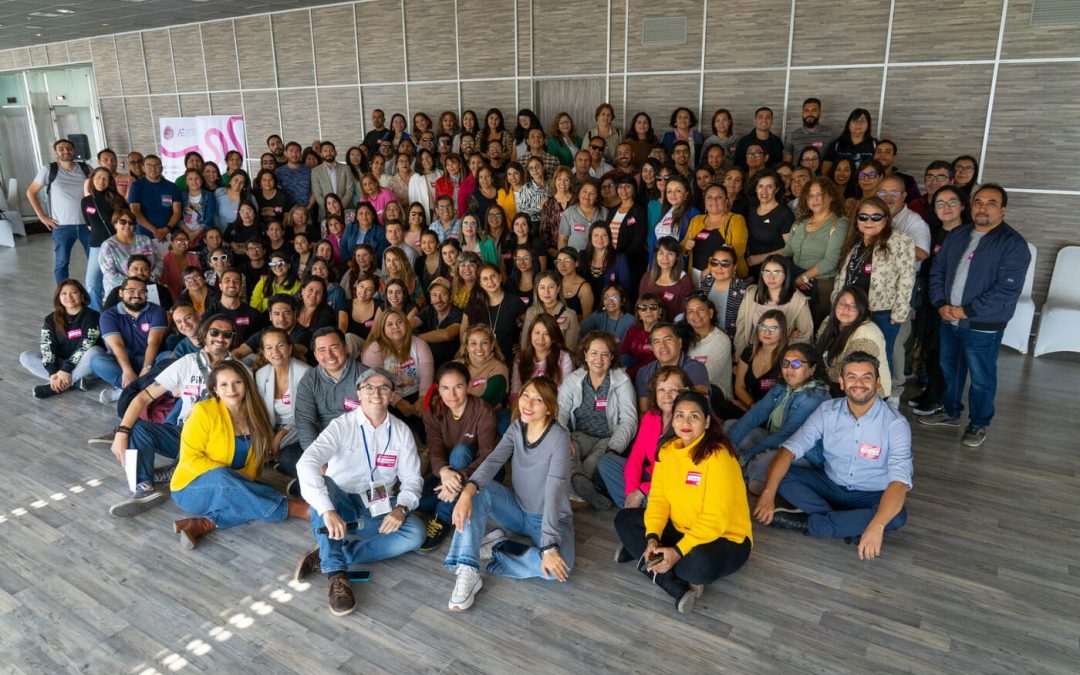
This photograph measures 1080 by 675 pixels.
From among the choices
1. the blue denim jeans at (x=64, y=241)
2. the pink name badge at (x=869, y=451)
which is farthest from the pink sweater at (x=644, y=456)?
the blue denim jeans at (x=64, y=241)

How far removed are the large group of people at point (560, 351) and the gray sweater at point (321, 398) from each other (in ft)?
0.05

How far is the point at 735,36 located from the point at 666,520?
6.53 metres

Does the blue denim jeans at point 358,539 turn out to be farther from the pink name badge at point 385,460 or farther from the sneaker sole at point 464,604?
the sneaker sole at point 464,604

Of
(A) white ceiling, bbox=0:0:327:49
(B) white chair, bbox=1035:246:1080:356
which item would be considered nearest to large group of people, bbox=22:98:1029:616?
(B) white chair, bbox=1035:246:1080:356

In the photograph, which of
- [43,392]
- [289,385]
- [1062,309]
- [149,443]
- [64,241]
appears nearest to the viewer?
[149,443]

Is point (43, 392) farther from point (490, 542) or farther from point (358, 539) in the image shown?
point (490, 542)

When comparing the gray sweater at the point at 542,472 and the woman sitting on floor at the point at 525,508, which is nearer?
the woman sitting on floor at the point at 525,508

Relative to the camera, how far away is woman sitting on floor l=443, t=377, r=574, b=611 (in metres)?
3.37

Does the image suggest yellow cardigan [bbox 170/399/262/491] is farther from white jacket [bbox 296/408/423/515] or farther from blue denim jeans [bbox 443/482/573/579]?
blue denim jeans [bbox 443/482/573/579]

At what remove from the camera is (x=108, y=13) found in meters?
11.6

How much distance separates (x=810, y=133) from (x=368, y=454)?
5.95 meters

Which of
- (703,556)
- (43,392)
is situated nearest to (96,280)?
(43,392)

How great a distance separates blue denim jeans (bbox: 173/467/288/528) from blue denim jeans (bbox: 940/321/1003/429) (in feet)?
15.1

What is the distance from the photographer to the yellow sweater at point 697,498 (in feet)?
10.4
